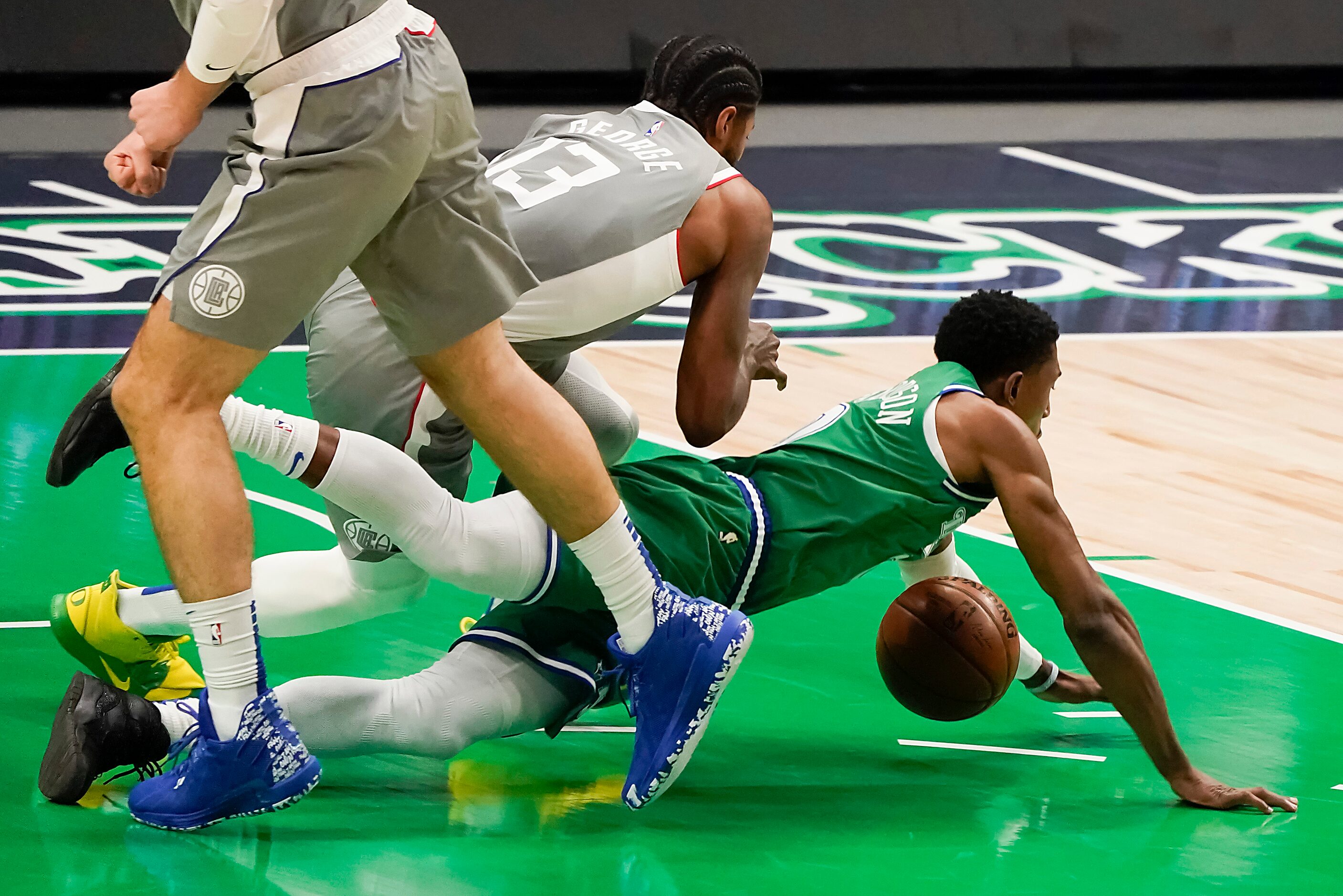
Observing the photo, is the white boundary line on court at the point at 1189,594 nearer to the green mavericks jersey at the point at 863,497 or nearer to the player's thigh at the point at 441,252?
the green mavericks jersey at the point at 863,497

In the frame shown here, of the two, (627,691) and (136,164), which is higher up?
(136,164)

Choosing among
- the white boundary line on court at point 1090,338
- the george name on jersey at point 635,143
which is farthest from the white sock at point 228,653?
the white boundary line on court at point 1090,338

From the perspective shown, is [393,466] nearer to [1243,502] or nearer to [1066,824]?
[1066,824]

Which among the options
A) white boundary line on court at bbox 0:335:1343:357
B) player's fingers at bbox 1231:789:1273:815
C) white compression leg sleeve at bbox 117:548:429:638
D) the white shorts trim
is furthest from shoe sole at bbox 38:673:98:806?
white boundary line on court at bbox 0:335:1343:357

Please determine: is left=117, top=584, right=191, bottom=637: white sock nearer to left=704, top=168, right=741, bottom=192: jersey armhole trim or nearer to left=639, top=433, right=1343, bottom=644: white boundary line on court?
left=704, top=168, right=741, bottom=192: jersey armhole trim

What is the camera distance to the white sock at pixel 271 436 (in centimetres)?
360

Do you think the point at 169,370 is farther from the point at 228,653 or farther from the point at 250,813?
the point at 250,813

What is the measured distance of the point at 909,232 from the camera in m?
9.54

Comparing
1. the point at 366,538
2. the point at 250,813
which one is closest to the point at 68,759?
the point at 250,813

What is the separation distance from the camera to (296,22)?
3.09m

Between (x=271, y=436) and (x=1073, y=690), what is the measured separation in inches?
72.7

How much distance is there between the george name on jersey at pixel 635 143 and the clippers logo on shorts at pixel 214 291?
4.19 ft

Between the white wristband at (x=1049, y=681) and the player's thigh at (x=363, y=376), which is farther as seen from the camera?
the white wristband at (x=1049, y=681)

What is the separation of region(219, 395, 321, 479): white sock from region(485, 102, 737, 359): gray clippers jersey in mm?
577
